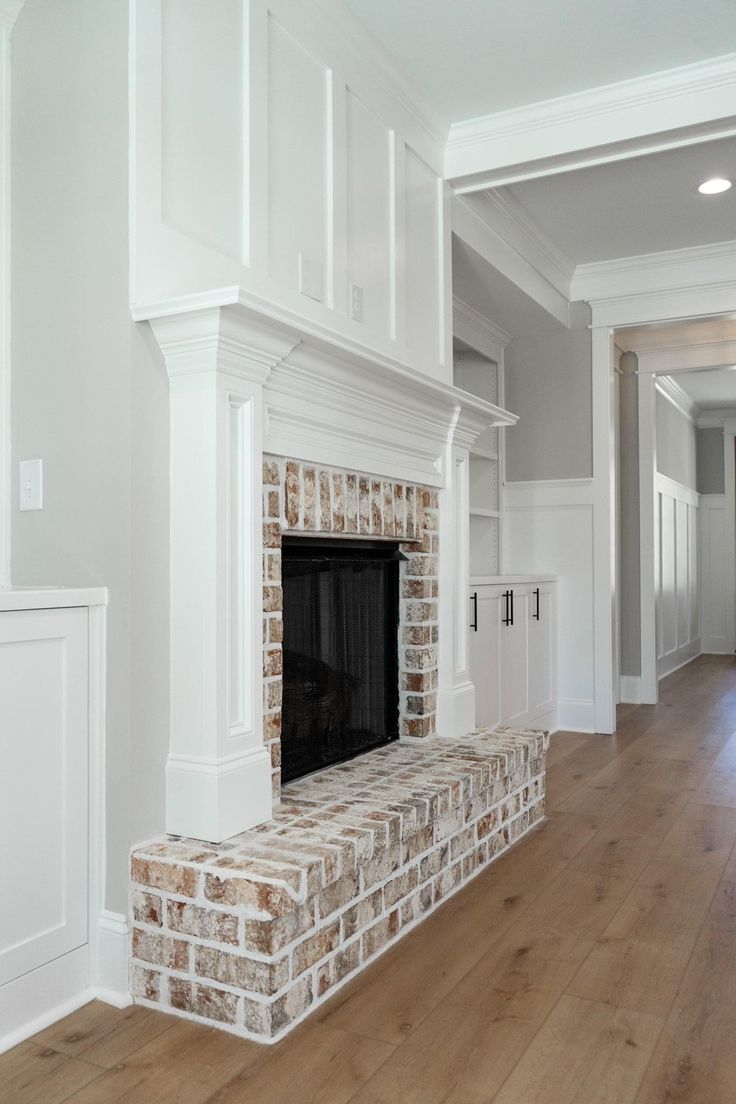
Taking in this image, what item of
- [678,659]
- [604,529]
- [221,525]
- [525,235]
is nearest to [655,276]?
[525,235]

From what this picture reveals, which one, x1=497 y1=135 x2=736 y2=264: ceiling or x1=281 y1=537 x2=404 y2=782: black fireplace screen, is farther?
x1=497 y1=135 x2=736 y2=264: ceiling

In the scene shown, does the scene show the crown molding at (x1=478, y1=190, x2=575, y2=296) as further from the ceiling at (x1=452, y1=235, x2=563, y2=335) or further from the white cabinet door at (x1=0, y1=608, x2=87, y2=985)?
the white cabinet door at (x1=0, y1=608, x2=87, y2=985)

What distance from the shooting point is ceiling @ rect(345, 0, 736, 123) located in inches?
108

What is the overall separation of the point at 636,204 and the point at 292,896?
3564 mm

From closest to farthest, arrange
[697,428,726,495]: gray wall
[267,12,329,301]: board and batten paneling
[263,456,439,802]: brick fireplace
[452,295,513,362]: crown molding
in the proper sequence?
[263,456,439,802]: brick fireplace → [267,12,329,301]: board and batten paneling → [452,295,513,362]: crown molding → [697,428,726,495]: gray wall

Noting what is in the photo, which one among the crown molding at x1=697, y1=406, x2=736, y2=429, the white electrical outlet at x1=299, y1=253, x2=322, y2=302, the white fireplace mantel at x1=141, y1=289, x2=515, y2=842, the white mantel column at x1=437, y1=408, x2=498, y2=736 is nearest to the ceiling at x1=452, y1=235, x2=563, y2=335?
the white mantel column at x1=437, y1=408, x2=498, y2=736

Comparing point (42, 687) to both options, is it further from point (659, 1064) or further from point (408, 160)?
point (408, 160)

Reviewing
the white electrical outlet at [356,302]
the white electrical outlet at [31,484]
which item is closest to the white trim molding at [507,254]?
the white electrical outlet at [356,302]

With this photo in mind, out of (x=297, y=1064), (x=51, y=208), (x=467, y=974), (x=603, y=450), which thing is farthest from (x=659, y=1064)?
(x=603, y=450)

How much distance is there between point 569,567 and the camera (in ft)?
17.2

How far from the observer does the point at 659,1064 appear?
1.76 meters

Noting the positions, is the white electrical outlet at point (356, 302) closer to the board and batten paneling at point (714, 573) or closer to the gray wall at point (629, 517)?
the gray wall at point (629, 517)

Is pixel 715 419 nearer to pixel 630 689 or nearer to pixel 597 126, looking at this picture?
pixel 630 689

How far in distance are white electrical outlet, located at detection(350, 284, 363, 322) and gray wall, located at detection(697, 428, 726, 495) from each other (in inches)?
294
